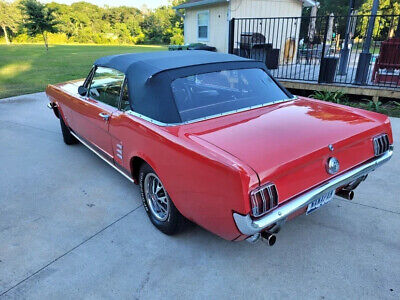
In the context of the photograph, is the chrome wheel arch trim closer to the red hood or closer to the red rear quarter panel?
the red rear quarter panel

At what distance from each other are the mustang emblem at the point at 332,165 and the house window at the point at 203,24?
533 inches

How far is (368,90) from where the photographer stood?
6527 millimetres

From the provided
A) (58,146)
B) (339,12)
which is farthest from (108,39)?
(58,146)

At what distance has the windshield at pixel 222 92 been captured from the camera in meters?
2.59

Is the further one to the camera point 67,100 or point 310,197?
point 67,100

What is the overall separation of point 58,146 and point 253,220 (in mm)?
4170

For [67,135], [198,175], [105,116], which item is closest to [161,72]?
[105,116]

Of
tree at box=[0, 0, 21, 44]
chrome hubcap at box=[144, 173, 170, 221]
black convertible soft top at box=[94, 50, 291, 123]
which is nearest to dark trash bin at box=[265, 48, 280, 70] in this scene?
black convertible soft top at box=[94, 50, 291, 123]

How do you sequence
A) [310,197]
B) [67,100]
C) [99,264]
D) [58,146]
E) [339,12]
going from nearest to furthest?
[310,197]
[99,264]
[67,100]
[58,146]
[339,12]

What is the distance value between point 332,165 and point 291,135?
35 centimetres

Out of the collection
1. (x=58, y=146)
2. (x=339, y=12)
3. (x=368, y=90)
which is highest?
(x=339, y=12)

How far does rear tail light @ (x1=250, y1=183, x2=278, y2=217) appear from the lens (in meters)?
1.77

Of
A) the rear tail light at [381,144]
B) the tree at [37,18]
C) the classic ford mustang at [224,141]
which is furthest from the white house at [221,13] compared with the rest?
the tree at [37,18]

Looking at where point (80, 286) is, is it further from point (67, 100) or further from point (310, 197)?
point (67, 100)
